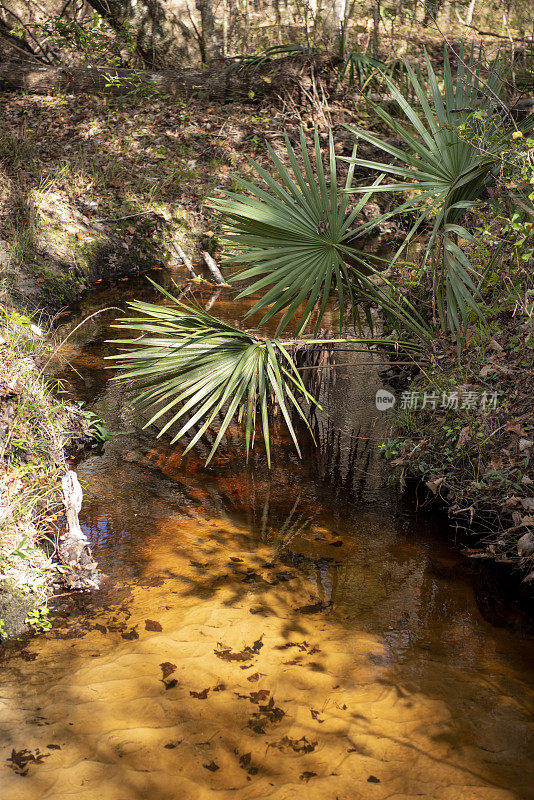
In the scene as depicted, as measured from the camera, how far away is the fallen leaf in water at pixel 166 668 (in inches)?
104

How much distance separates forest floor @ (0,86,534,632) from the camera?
11.9 ft

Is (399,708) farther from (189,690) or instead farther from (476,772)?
(189,690)

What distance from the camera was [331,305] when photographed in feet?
26.4

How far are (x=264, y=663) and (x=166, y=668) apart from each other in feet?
1.49

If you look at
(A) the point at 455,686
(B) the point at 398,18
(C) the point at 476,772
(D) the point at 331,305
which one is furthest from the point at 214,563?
(B) the point at 398,18

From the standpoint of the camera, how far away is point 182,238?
9.74 meters

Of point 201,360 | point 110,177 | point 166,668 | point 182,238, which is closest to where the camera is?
point 166,668

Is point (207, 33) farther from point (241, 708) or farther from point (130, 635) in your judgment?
point (241, 708)

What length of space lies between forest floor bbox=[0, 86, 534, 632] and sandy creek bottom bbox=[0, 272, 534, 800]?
0.50 m

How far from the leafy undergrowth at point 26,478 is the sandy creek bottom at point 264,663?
177mm

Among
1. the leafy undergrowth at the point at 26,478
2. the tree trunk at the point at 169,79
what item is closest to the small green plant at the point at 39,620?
the leafy undergrowth at the point at 26,478

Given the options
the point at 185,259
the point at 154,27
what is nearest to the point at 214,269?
the point at 185,259

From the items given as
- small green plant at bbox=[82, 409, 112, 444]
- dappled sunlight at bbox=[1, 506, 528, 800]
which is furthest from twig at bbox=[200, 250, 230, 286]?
dappled sunlight at bbox=[1, 506, 528, 800]

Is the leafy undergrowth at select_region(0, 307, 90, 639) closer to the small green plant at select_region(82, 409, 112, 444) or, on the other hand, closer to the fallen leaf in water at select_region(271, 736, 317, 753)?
the small green plant at select_region(82, 409, 112, 444)
